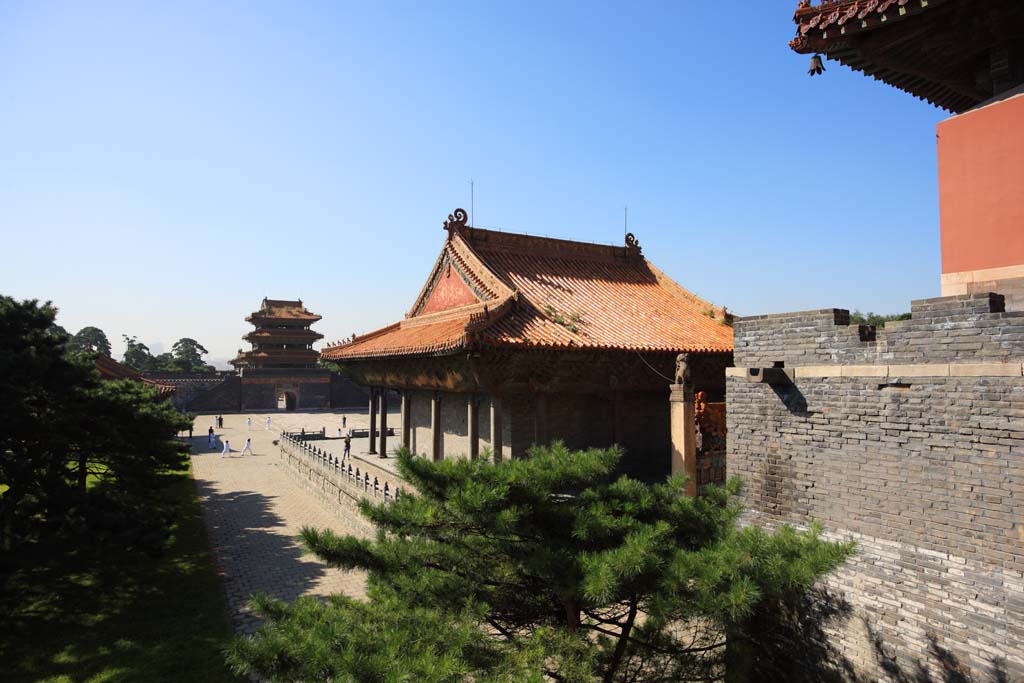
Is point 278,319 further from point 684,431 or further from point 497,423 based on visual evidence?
point 684,431

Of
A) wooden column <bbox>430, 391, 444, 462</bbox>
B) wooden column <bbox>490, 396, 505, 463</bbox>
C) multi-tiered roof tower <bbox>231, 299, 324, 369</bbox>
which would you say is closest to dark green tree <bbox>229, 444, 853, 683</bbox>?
wooden column <bbox>490, 396, 505, 463</bbox>

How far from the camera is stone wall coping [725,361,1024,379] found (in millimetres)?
5281

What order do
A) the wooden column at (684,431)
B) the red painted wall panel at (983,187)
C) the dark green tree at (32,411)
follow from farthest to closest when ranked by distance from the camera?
the wooden column at (684,431) → the dark green tree at (32,411) → the red painted wall panel at (983,187)

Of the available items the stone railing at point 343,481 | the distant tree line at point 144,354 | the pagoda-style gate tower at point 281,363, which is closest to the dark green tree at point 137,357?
the distant tree line at point 144,354

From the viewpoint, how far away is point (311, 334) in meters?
51.1

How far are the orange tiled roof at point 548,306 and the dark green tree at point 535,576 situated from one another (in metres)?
5.94

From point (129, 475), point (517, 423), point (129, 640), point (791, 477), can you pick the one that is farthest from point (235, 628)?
point (791, 477)

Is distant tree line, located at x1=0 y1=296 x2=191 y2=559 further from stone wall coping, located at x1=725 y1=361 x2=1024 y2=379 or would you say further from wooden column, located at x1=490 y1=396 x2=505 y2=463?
stone wall coping, located at x1=725 y1=361 x2=1024 y2=379

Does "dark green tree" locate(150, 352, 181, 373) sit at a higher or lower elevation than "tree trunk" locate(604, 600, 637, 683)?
higher

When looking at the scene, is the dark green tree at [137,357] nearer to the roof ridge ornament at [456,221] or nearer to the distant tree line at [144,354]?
the distant tree line at [144,354]

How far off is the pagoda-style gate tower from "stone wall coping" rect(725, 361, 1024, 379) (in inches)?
1854

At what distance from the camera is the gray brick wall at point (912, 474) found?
5.27 metres

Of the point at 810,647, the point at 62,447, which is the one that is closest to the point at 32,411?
the point at 62,447

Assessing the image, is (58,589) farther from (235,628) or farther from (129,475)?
(235,628)
